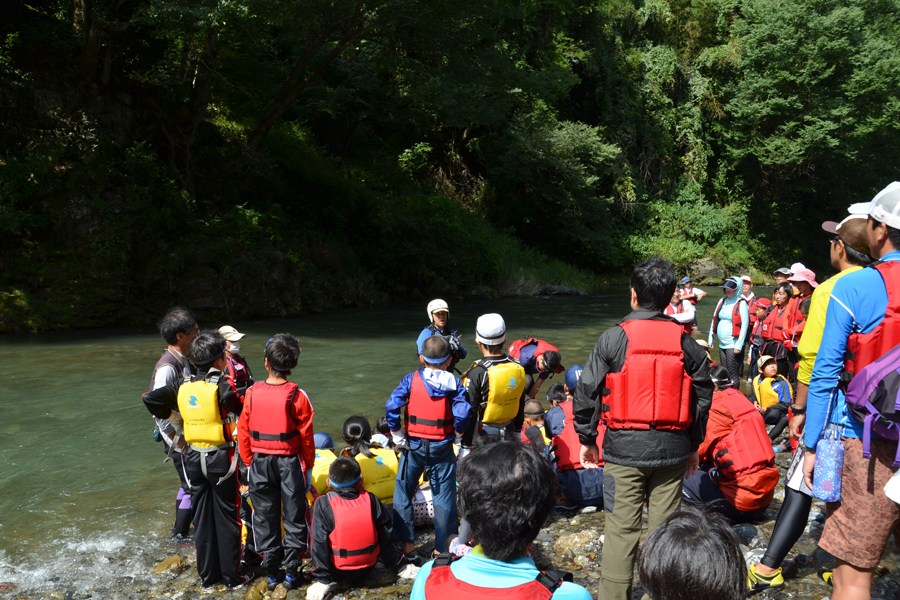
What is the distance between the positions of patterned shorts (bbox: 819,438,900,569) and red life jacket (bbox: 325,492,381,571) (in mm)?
2405

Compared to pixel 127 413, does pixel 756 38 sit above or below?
above

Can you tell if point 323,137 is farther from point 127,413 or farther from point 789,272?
point 789,272

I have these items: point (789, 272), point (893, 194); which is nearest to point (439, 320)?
point (893, 194)

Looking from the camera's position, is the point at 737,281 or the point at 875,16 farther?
the point at 875,16

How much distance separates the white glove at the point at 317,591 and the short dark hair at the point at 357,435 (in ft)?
3.16

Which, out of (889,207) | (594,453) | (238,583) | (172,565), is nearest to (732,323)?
(594,453)

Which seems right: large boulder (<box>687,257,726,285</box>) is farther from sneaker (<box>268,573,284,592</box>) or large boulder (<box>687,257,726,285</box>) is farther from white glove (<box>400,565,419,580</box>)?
sneaker (<box>268,573,284,592</box>)

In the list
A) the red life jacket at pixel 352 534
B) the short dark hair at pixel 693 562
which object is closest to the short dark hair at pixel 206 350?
the red life jacket at pixel 352 534

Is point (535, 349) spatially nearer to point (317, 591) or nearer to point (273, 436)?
point (273, 436)

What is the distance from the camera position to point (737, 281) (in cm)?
852

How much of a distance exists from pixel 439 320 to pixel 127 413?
4.76m

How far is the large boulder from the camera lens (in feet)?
107

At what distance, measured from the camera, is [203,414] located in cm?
386

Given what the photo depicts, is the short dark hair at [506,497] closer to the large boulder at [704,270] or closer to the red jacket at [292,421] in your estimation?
the red jacket at [292,421]
